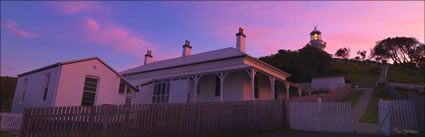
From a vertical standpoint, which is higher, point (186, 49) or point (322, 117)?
point (186, 49)

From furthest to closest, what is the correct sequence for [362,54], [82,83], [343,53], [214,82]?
[343,53] < [362,54] < [214,82] < [82,83]

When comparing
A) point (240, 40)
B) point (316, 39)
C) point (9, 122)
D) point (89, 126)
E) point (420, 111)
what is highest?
point (316, 39)

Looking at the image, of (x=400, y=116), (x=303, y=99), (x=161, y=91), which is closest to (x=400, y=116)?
(x=400, y=116)

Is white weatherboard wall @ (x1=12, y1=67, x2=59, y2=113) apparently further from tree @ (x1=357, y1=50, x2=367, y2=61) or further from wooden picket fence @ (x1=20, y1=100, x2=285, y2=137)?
tree @ (x1=357, y1=50, x2=367, y2=61)

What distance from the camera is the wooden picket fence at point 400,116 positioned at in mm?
9508

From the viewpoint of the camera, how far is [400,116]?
9.61 m

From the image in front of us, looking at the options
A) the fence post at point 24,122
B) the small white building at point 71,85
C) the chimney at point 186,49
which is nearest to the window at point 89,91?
the small white building at point 71,85

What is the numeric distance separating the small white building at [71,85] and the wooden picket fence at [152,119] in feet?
25.2

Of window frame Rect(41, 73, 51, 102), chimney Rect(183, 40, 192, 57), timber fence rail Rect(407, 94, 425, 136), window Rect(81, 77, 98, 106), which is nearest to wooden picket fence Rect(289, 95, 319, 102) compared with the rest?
timber fence rail Rect(407, 94, 425, 136)

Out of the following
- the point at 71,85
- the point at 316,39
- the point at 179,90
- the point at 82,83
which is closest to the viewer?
the point at 71,85

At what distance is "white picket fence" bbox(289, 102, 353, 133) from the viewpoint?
1088 centimetres

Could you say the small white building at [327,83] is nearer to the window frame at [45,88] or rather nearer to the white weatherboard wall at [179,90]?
the white weatherboard wall at [179,90]

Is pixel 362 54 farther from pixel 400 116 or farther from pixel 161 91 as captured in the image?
pixel 400 116

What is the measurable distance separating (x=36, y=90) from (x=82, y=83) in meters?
3.72
